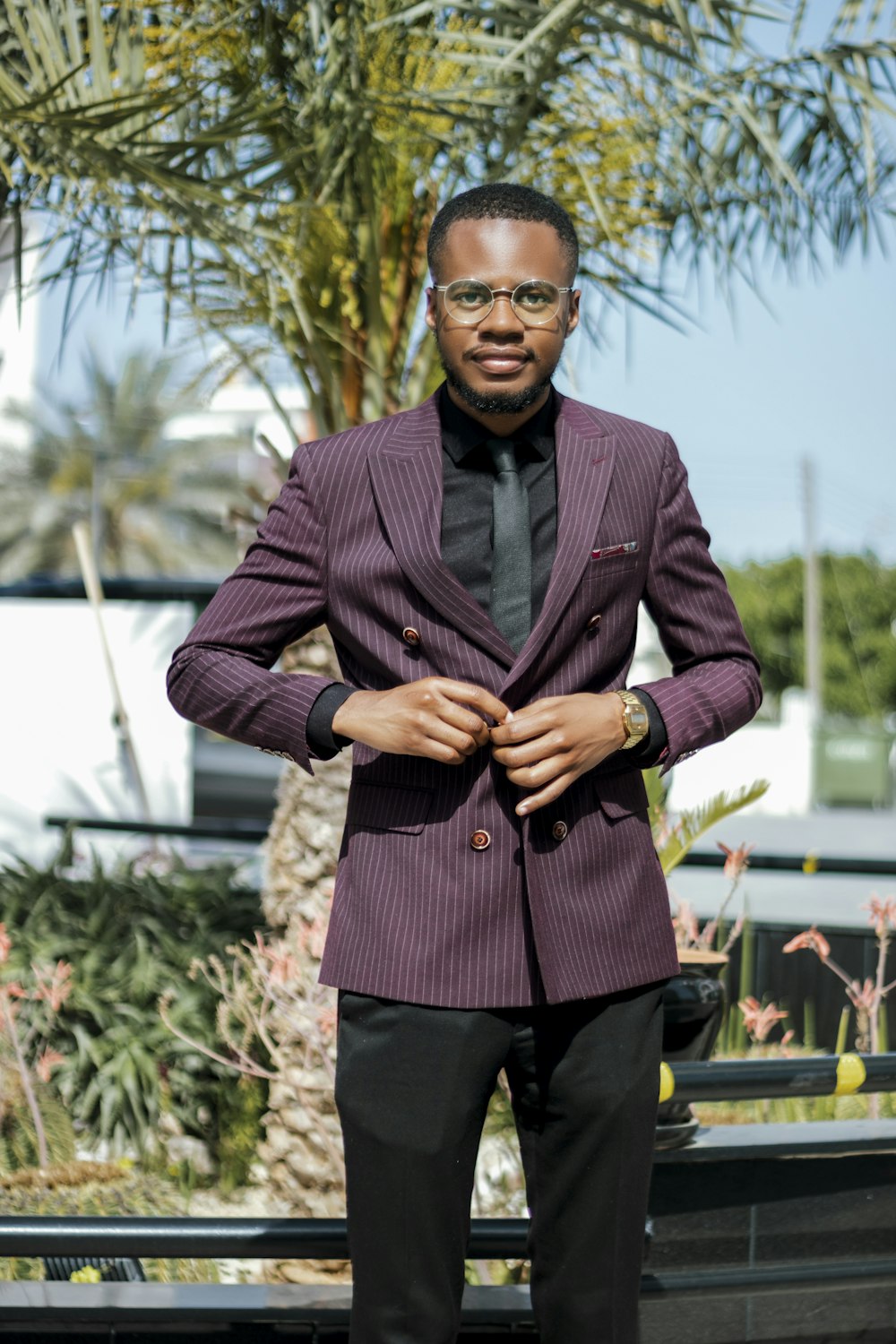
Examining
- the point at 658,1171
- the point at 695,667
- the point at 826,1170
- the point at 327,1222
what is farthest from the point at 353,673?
the point at 826,1170

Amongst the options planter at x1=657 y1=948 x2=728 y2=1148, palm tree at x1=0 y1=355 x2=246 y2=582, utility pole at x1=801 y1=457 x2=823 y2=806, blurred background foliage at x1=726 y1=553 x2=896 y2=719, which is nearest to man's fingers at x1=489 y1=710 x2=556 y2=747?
planter at x1=657 y1=948 x2=728 y2=1148

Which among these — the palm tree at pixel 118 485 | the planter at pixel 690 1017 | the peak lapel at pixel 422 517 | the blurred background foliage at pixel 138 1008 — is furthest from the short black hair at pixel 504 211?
the palm tree at pixel 118 485

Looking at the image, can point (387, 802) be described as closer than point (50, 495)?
Yes

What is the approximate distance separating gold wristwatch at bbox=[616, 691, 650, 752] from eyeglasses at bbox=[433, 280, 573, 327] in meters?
0.44

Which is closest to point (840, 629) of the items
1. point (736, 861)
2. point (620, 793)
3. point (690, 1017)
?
point (736, 861)

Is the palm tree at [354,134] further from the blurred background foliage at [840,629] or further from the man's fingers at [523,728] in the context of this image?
the blurred background foliage at [840,629]

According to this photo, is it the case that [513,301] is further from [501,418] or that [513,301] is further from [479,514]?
[479,514]

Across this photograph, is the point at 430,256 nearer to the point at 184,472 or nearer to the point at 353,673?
the point at 353,673

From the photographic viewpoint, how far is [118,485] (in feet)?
94.5

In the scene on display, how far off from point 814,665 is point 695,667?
125 ft

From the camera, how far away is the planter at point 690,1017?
2623 mm

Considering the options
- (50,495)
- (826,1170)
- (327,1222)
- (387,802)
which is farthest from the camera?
(50,495)

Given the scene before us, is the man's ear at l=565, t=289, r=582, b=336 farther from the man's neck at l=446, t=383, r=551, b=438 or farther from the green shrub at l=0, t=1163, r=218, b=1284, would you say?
the green shrub at l=0, t=1163, r=218, b=1284

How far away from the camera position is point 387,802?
1720 mm
